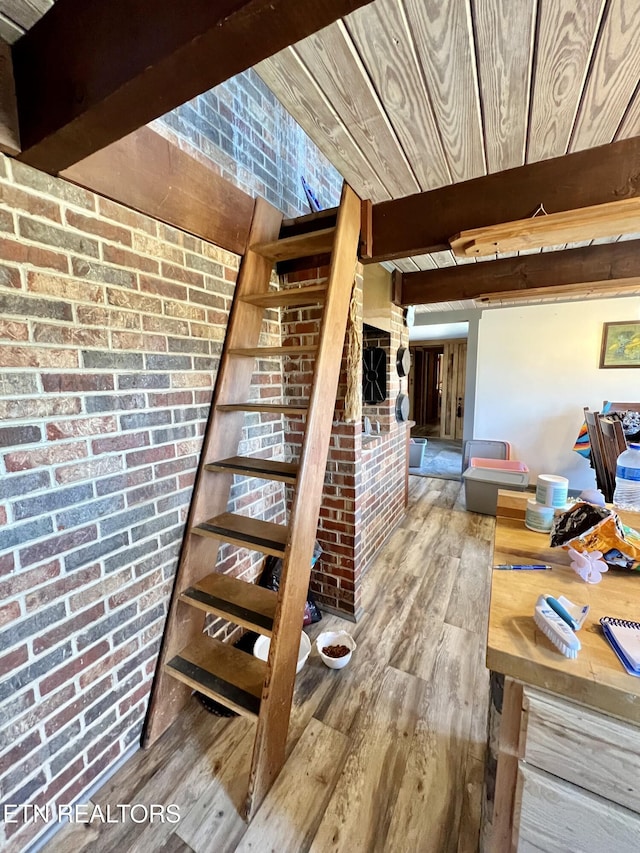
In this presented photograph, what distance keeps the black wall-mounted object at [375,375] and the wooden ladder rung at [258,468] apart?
1.65 meters

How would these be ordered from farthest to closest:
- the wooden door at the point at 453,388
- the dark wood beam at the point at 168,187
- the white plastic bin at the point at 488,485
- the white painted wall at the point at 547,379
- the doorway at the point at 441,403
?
the wooden door at the point at 453,388 → the doorway at the point at 441,403 → the white painted wall at the point at 547,379 → the white plastic bin at the point at 488,485 → the dark wood beam at the point at 168,187

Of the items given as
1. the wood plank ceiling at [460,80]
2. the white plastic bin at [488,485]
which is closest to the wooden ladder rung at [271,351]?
the wood plank ceiling at [460,80]

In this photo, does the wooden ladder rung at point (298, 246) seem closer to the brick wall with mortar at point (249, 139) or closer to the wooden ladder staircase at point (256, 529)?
the wooden ladder staircase at point (256, 529)

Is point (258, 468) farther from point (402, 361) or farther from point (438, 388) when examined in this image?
point (438, 388)

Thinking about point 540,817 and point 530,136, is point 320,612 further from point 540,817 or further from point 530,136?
point 530,136

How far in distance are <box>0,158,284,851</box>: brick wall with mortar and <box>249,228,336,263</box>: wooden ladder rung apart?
255 millimetres

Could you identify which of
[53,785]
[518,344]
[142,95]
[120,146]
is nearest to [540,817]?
[53,785]

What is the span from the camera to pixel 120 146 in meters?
Answer: 1.09

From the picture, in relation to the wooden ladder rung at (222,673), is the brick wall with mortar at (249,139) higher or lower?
higher

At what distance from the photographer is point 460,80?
1.03 meters

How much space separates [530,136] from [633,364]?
3.99 metres

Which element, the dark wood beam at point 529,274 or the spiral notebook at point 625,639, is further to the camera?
the dark wood beam at point 529,274

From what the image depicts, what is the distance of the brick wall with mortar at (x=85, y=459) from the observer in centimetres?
93

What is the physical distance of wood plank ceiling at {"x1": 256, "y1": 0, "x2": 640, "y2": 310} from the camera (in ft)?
2.85
